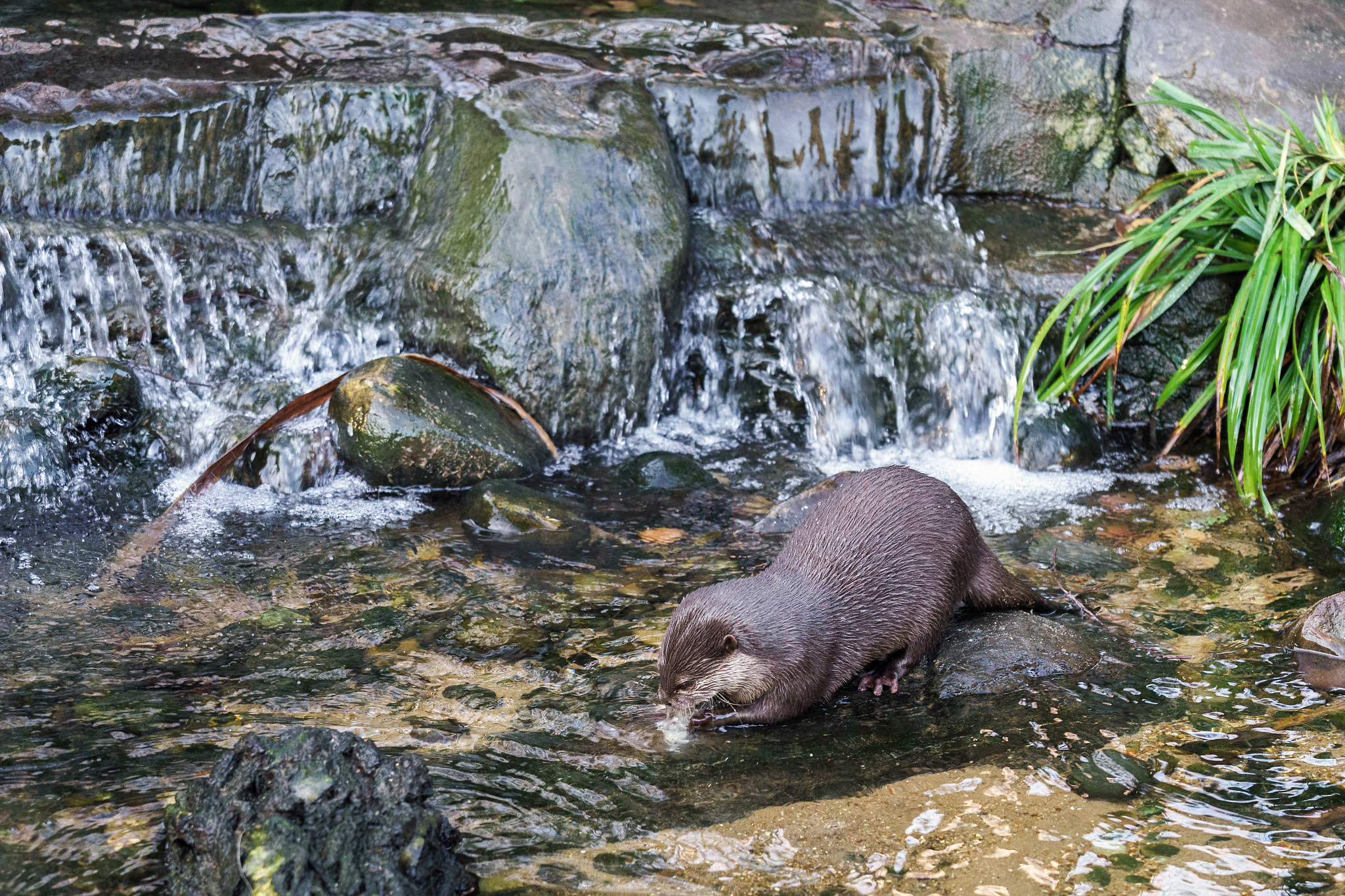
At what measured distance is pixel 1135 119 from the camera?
6176 millimetres

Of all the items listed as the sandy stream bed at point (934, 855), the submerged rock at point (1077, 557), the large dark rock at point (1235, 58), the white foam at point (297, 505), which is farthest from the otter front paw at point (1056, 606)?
the large dark rock at point (1235, 58)

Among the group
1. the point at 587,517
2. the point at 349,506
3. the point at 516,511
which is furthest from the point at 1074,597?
the point at 349,506

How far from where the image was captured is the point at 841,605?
9.62ft

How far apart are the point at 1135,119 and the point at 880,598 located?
4.32 meters

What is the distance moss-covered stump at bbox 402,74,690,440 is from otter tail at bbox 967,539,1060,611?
2.07 metres

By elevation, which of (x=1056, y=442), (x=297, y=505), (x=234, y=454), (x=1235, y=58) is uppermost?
(x=1235, y=58)

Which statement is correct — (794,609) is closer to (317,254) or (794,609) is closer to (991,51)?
(317,254)

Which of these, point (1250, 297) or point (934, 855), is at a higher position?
point (1250, 297)

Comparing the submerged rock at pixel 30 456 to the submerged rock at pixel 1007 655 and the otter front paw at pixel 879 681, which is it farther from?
the submerged rock at pixel 1007 655

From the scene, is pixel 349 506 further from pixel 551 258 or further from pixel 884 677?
pixel 884 677

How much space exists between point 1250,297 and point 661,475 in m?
2.44

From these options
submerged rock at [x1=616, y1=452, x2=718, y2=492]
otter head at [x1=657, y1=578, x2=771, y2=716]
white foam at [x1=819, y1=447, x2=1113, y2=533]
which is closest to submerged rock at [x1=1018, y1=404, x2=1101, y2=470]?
white foam at [x1=819, y1=447, x2=1113, y2=533]

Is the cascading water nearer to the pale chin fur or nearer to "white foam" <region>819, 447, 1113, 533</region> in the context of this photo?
"white foam" <region>819, 447, 1113, 533</region>

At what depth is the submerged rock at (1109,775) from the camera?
94.3 inches
